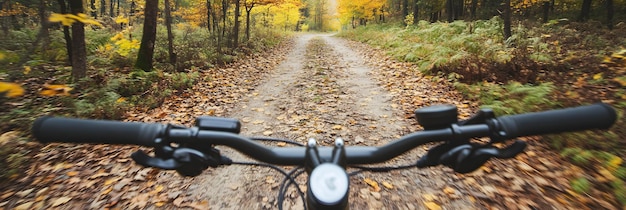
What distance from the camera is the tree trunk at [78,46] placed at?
7.40m

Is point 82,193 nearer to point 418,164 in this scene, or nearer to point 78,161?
point 78,161

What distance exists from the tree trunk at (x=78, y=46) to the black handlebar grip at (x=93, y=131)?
7903 mm

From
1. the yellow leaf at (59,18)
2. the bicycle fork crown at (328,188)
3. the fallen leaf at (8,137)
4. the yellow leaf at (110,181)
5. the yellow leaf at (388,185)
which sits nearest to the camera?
the bicycle fork crown at (328,188)

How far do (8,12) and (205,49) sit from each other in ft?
28.0

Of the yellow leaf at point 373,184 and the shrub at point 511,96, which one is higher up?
the shrub at point 511,96

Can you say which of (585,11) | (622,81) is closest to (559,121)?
(622,81)

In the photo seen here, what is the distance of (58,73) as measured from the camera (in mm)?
8680

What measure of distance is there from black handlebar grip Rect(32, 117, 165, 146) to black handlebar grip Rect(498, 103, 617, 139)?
1.43 meters

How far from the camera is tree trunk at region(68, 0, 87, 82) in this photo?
7402mm

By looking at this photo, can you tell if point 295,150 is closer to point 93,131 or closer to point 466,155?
point 466,155

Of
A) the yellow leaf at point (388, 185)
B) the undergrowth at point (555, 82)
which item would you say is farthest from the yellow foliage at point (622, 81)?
the yellow leaf at point (388, 185)

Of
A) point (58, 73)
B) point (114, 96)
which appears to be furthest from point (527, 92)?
point (58, 73)

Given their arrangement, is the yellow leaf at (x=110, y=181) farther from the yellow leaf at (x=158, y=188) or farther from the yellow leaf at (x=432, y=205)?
the yellow leaf at (x=432, y=205)

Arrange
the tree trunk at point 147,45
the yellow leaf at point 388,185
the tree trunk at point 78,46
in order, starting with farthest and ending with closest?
the tree trunk at point 147,45, the tree trunk at point 78,46, the yellow leaf at point 388,185
